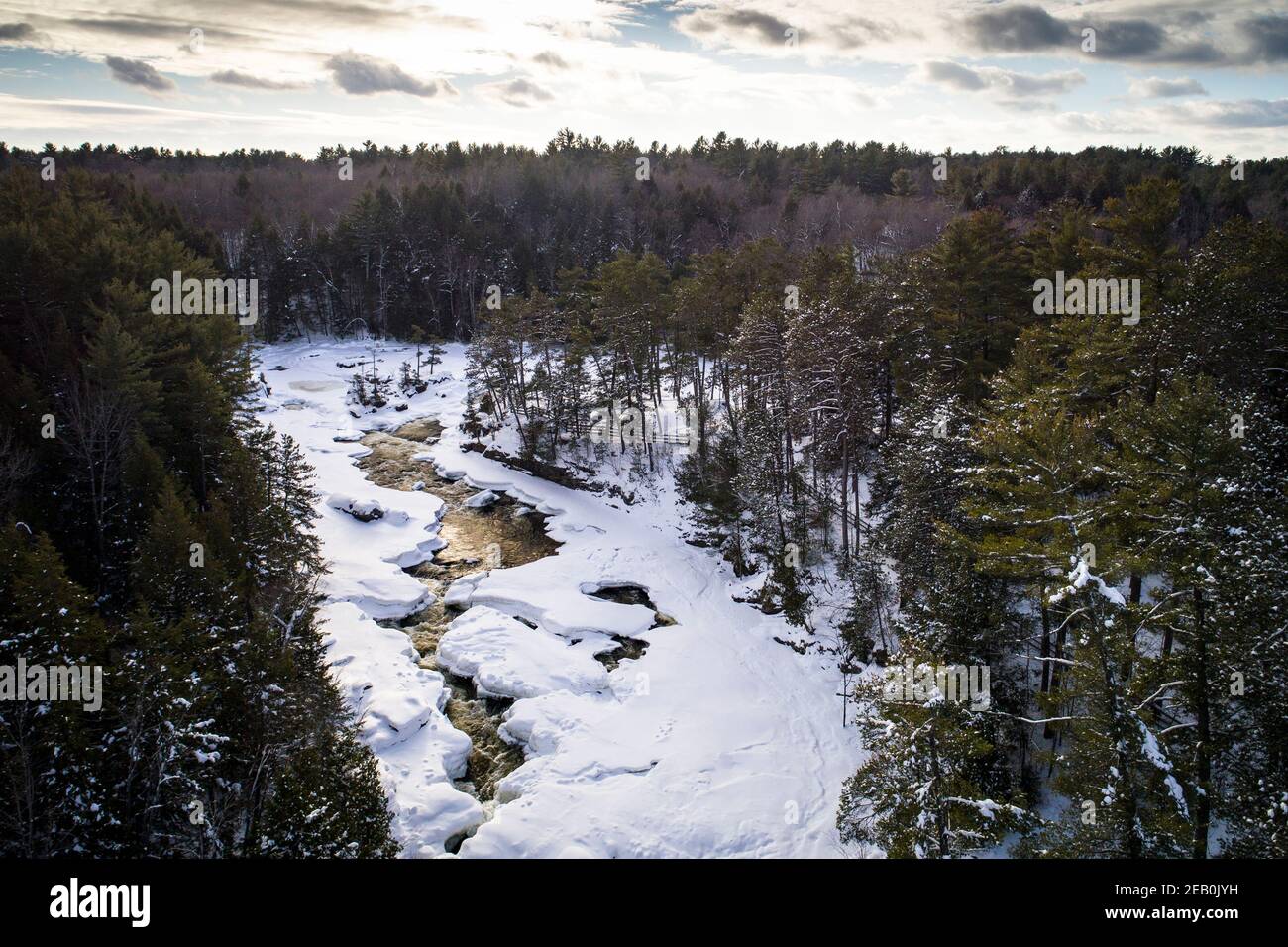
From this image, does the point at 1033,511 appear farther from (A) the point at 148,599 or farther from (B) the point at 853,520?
(A) the point at 148,599

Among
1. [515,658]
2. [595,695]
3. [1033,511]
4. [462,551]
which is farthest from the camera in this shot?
[462,551]

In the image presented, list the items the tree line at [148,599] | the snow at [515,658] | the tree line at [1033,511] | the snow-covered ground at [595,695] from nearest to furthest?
1. the tree line at [1033,511]
2. the tree line at [148,599]
3. the snow-covered ground at [595,695]
4. the snow at [515,658]

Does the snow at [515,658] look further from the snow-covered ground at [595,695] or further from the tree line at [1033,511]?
the tree line at [1033,511]

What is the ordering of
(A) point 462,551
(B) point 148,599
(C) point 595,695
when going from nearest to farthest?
(B) point 148,599
(C) point 595,695
(A) point 462,551

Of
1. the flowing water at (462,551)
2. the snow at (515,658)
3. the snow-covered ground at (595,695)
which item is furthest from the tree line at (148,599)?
the snow at (515,658)

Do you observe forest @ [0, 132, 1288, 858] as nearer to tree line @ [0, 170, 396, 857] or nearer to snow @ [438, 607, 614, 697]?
tree line @ [0, 170, 396, 857]

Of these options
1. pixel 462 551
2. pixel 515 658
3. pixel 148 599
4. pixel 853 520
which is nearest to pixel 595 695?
pixel 515 658

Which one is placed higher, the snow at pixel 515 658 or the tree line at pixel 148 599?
the tree line at pixel 148 599

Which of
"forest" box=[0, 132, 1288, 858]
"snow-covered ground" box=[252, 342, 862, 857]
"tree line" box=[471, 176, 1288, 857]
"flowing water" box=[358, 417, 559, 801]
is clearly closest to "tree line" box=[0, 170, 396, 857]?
"forest" box=[0, 132, 1288, 858]
